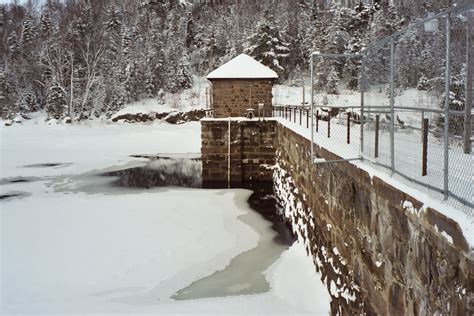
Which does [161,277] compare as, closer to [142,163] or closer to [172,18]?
[142,163]

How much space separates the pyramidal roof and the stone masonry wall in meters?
15.2

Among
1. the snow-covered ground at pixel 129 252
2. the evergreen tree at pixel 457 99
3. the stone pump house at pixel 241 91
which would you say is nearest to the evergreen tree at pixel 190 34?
the stone pump house at pixel 241 91

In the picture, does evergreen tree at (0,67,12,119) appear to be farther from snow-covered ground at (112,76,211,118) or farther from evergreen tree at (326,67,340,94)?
evergreen tree at (326,67,340,94)

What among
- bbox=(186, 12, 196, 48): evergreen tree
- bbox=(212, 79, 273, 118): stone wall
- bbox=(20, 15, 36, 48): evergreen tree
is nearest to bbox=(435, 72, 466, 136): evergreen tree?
bbox=(212, 79, 273, 118): stone wall

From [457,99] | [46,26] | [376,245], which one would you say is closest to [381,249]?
[376,245]

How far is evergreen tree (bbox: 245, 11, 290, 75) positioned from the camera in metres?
45.3

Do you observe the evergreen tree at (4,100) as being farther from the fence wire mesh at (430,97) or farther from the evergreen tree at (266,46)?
the fence wire mesh at (430,97)

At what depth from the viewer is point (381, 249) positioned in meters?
5.34

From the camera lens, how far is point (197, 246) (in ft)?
40.0

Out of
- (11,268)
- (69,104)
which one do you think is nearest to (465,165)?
(11,268)

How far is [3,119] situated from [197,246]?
138 feet

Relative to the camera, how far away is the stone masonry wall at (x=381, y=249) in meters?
3.46

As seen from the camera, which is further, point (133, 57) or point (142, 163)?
point (133, 57)

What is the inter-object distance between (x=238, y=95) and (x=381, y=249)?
825 inches
